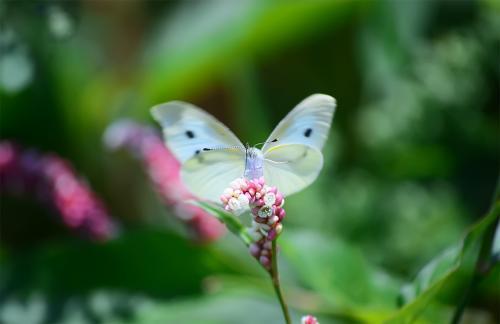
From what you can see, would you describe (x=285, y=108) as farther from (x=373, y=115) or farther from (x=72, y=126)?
(x=72, y=126)

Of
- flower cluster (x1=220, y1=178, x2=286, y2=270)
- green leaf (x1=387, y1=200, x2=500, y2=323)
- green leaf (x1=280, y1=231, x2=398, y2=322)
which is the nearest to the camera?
flower cluster (x1=220, y1=178, x2=286, y2=270)

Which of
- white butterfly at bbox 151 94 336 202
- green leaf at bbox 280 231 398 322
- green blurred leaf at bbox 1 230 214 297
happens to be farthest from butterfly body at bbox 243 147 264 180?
green blurred leaf at bbox 1 230 214 297

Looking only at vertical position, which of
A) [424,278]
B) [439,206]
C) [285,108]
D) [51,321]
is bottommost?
[424,278]

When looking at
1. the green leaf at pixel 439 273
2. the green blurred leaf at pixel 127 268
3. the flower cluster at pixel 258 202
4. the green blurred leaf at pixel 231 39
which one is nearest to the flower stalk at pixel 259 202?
the flower cluster at pixel 258 202

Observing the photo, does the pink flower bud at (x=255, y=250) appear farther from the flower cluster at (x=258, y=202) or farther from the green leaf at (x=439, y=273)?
the green leaf at (x=439, y=273)

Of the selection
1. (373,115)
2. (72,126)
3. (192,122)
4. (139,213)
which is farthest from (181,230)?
(192,122)

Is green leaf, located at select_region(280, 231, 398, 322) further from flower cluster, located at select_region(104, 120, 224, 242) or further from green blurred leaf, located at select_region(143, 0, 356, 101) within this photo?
green blurred leaf, located at select_region(143, 0, 356, 101)

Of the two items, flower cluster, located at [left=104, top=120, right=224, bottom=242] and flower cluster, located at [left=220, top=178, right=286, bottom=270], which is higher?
flower cluster, located at [left=104, top=120, right=224, bottom=242]
